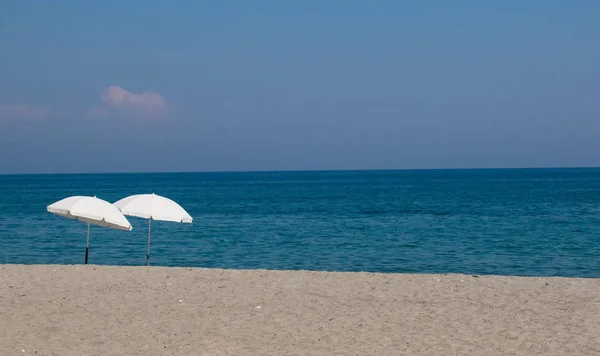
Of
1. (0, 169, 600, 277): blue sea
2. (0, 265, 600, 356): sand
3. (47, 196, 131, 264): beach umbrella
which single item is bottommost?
(0, 169, 600, 277): blue sea

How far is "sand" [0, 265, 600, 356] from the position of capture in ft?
34.5

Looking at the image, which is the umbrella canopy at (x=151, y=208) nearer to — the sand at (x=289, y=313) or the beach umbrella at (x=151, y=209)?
the beach umbrella at (x=151, y=209)

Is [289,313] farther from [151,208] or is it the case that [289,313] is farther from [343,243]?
[343,243]

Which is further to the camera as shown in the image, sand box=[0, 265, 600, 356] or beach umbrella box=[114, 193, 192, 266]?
beach umbrella box=[114, 193, 192, 266]

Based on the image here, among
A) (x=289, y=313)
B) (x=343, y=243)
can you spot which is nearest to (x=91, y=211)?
(x=289, y=313)

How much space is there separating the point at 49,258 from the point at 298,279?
15.1 meters

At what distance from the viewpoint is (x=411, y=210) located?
198 feet

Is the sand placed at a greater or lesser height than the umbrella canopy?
lesser

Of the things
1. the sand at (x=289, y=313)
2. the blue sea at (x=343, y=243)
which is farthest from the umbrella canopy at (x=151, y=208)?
the blue sea at (x=343, y=243)

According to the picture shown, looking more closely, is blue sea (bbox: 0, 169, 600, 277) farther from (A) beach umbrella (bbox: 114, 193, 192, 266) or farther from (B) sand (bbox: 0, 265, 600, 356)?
(B) sand (bbox: 0, 265, 600, 356)

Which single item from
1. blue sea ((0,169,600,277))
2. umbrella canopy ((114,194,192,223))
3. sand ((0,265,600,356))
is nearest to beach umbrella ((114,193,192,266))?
umbrella canopy ((114,194,192,223))

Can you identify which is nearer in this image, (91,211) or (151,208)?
(91,211)

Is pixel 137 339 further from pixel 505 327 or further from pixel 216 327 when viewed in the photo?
pixel 505 327

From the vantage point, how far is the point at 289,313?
1268cm
